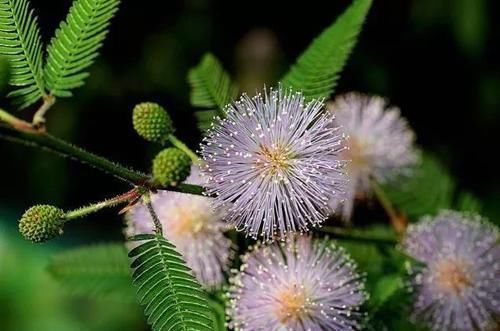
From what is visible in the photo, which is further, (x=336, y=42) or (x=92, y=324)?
(x=92, y=324)

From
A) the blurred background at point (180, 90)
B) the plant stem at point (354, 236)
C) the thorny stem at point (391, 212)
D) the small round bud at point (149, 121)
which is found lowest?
the small round bud at point (149, 121)

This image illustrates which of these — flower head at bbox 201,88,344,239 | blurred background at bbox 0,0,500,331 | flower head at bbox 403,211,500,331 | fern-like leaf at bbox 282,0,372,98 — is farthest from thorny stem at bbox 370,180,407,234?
blurred background at bbox 0,0,500,331

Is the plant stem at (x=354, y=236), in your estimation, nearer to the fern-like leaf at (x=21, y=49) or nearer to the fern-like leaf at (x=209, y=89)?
the fern-like leaf at (x=209, y=89)

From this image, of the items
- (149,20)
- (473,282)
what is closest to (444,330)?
(473,282)

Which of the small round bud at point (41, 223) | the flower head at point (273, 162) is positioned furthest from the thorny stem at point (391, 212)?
the small round bud at point (41, 223)

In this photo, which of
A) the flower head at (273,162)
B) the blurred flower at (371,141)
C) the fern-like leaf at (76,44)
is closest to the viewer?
the flower head at (273,162)

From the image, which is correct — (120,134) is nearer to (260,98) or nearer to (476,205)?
(476,205)
